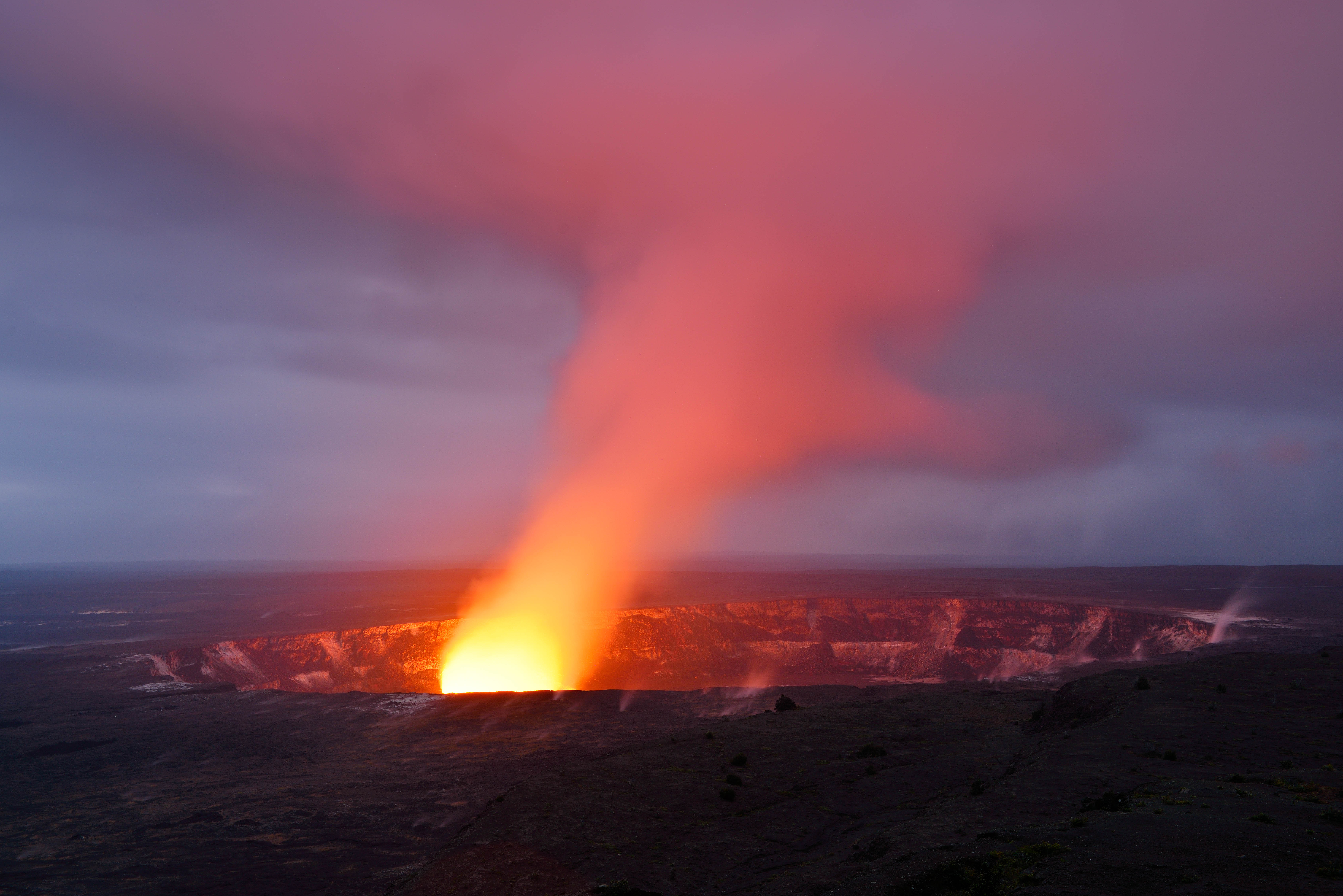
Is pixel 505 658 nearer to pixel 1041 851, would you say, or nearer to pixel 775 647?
pixel 775 647

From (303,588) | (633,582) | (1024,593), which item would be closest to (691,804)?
(1024,593)

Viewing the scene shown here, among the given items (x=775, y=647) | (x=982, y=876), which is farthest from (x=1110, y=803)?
(x=775, y=647)

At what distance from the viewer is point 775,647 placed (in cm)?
9281

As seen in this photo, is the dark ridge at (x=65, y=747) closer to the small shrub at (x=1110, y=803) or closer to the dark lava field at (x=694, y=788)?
the dark lava field at (x=694, y=788)

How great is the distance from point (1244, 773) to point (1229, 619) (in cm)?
7710

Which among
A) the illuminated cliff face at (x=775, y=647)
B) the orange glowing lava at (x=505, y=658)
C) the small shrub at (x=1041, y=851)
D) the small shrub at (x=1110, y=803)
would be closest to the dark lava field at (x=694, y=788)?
the small shrub at (x=1041, y=851)

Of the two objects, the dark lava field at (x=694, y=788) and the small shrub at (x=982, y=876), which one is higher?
the small shrub at (x=982, y=876)

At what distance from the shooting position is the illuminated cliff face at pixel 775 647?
3036 inches

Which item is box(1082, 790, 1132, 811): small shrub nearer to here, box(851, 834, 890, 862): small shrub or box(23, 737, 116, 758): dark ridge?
box(851, 834, 890, 862): small shrub

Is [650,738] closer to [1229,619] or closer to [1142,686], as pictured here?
[1142,686]

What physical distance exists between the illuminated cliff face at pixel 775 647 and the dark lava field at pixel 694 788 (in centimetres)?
1820

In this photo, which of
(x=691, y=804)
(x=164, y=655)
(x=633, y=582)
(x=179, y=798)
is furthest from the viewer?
(x=633, y=582)

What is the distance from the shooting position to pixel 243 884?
75.8ft

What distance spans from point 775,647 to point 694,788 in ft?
221
